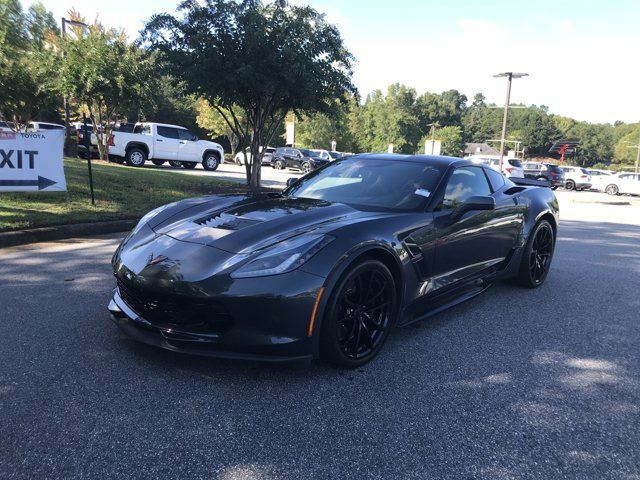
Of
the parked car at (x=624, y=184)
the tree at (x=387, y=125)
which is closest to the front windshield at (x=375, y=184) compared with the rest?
the parked car at (x=624, y=184)

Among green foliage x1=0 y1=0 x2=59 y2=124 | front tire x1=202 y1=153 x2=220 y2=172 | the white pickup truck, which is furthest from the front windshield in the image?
front tire x1=202 y1=153 x2=220 y2=172

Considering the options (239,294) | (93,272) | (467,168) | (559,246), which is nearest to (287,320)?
(239,294)

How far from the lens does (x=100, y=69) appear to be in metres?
16.0

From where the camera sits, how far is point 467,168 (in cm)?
439

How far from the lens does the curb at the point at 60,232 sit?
19.9 ft

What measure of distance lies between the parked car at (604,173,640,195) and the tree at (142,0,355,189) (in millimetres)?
25075

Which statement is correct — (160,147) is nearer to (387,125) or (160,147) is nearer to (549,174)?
(549,174)

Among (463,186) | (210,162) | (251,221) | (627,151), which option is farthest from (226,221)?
(627,151)

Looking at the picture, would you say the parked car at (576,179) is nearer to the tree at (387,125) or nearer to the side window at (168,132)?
the side window at (168,132)

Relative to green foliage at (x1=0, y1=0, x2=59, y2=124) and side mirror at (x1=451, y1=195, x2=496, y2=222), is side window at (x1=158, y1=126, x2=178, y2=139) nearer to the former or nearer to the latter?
green foliage at (x1=0, y1=0, x2=59, y2=124)

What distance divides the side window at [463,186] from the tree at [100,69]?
13812mm

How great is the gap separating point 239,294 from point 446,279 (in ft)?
6.03

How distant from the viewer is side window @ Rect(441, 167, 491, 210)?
3.92 m

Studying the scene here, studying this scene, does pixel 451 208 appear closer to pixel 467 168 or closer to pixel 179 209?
pixel 467 168
